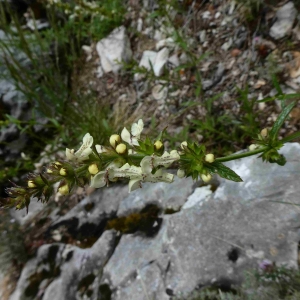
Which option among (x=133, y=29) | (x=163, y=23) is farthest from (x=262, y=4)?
(x=133, y=29)

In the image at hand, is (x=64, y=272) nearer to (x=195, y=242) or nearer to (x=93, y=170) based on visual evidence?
(x=195, y=242)

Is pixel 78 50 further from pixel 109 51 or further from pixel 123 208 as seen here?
pixel 123 208

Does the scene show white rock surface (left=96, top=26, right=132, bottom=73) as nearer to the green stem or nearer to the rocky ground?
the rocky ground

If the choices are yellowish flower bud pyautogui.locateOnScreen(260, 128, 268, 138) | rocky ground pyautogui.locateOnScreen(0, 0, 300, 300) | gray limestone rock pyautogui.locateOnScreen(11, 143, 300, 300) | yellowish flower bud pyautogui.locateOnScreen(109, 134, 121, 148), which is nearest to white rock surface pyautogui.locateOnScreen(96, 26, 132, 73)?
rocky ground pyautogui.locateOnScreen(0, 0, 300, 300)

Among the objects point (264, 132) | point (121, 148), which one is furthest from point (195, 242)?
point (121, 148)

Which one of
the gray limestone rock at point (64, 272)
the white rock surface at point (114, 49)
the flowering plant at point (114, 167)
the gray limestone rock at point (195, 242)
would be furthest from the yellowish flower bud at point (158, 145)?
the white rock surface at point (114, 49)

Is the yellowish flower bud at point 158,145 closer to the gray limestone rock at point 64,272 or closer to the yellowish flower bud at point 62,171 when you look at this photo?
the yellowish flower bud at point 62,171
